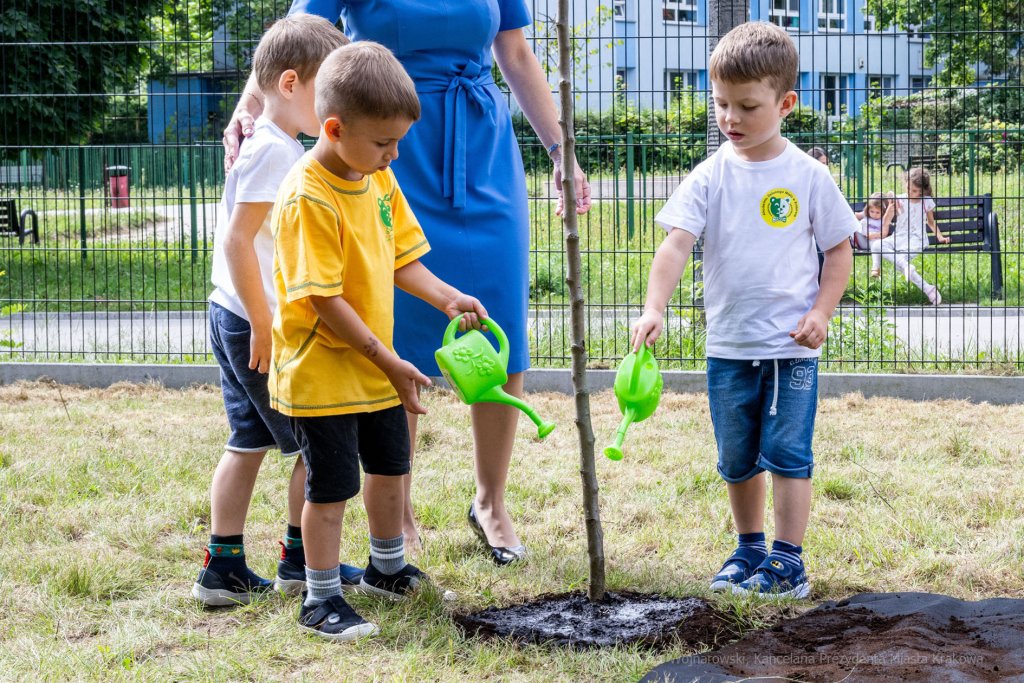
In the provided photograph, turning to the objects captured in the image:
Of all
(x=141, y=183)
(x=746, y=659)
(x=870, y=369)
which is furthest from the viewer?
(x=141, y=183)

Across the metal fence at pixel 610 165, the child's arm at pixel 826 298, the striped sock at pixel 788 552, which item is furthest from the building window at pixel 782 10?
the striped sock at pixel 788 552

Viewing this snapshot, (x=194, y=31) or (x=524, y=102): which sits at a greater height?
(x=194, y=31)

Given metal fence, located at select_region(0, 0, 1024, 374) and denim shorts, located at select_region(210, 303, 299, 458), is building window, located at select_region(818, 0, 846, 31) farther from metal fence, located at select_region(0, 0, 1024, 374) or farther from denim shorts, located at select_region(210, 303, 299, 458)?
denim shorts, located at select_region(210, 303, 299, 458)

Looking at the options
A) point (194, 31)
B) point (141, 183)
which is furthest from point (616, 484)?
point (194, 31)

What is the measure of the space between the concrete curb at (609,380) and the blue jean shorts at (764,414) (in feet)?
8.50

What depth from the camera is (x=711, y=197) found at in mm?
2539

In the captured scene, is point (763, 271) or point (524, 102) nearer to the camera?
point (763, 271)

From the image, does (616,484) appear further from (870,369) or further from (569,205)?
(870,369)

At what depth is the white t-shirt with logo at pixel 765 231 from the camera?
97.7 inches

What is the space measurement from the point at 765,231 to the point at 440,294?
907 mm

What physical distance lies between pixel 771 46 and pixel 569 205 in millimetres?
698

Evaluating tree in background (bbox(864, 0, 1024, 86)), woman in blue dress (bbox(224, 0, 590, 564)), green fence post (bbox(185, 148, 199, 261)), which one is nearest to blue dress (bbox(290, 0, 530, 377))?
woman in blue dress (bbox(224, 0, 590, 564))

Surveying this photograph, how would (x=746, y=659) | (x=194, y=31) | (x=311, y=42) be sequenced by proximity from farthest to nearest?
(x=194, y=31)
(x=311, y=42)
(x=746, y=659)

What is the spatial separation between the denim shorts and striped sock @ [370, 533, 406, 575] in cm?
34
